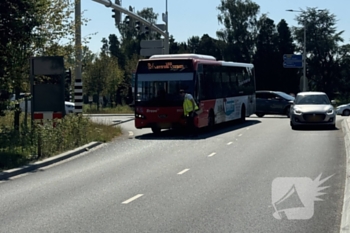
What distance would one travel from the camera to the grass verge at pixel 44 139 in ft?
55.0

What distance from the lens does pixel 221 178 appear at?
515 inches

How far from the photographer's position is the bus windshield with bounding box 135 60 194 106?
24.2m

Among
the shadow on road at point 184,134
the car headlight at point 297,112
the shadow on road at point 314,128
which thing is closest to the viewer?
the shadow on road at point 184,134

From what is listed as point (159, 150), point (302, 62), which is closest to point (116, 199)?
point (159, 150)

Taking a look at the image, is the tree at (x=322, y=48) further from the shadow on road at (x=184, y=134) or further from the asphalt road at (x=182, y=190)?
the asphalt road at (x=182, y=190)

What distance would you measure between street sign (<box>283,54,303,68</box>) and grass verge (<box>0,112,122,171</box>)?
1800 inches

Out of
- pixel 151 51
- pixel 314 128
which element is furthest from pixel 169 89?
pixel 151 51

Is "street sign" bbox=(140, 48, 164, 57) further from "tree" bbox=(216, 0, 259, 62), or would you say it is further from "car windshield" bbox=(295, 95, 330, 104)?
"tree" bbox=(216, 0, 259, 62)

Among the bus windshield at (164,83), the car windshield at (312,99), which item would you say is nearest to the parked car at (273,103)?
the car windshield at (312,99)

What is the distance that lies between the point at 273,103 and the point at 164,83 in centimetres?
1511

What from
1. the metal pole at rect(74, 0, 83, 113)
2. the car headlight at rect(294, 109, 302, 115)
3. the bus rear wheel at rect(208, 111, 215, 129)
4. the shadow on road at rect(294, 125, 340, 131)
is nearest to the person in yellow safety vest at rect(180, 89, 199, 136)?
the bus rear wheel at rect(208, 111, 215, 129)

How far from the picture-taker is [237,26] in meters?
85.0

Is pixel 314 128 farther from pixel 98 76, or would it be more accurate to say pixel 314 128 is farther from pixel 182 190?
pixel 98 76

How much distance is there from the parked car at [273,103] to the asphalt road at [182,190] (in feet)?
57.8
